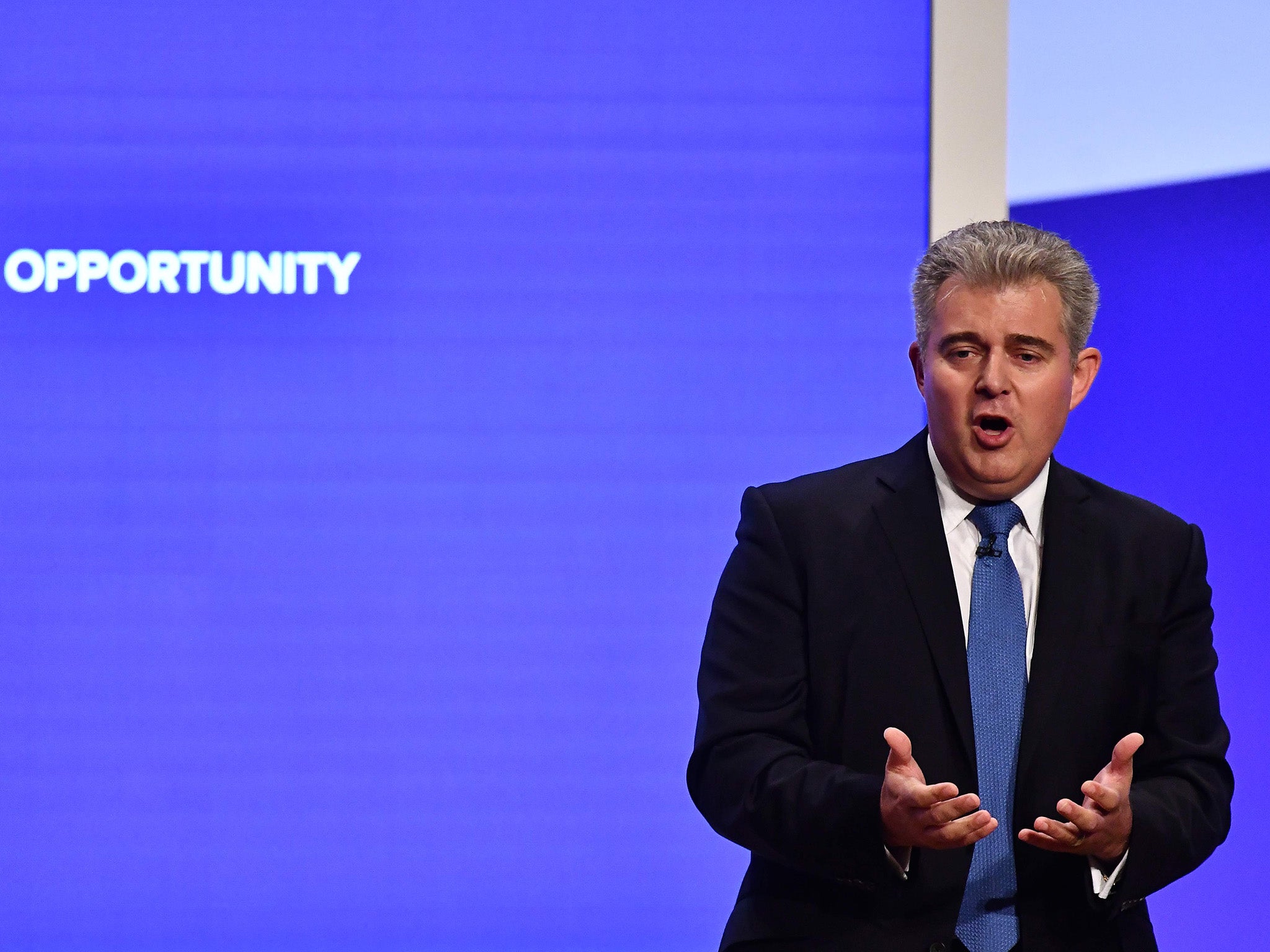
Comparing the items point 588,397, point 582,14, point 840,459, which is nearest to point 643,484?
point 588,397

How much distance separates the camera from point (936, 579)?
5.11ft

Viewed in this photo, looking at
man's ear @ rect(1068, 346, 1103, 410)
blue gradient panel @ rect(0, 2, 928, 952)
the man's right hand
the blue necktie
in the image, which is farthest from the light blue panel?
the man's right hand

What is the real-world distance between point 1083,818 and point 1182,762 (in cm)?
30

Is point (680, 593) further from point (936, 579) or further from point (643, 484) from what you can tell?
point (936, 579)

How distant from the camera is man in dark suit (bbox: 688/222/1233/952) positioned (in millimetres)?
1485

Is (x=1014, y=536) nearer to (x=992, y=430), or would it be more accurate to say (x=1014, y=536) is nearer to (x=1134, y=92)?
(x=992, y=430)

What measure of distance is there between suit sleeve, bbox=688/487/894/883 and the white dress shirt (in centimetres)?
21

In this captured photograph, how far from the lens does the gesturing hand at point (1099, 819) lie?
1299mm

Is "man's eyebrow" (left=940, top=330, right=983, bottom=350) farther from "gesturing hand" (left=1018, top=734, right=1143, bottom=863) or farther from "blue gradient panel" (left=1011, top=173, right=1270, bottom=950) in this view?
"blue gradient panel" (left=1011, top=173, right=1270, bottom=950)

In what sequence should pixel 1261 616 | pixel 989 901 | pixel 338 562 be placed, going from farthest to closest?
pixel 1261 616, pixel 338 562, pixel 989 901

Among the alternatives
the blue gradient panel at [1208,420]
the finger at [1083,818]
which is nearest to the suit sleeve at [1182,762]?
the finger at [1083,818]

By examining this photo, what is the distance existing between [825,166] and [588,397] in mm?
659

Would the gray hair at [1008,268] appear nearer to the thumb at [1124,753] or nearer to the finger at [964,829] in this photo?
the thumb at [1124,753]

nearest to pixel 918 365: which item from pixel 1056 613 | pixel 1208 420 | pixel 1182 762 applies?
pixel 1056 613
